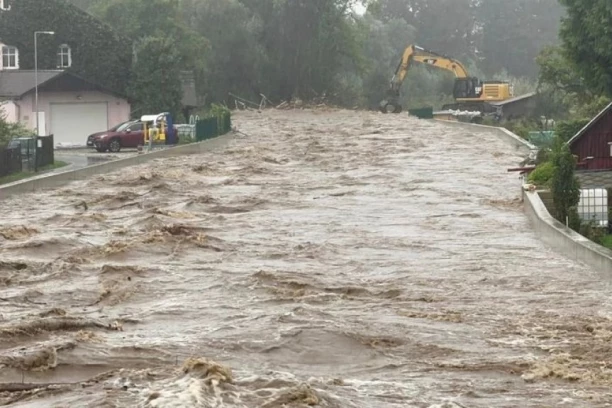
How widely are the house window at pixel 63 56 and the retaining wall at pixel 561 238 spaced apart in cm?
4785

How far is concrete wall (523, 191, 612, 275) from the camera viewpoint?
1995cm

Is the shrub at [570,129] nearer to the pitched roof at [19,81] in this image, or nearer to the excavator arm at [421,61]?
the pitched roof at [19,81]

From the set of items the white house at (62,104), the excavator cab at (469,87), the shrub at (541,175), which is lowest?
the shrub at (541,175)

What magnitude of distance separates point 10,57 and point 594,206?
52784mm

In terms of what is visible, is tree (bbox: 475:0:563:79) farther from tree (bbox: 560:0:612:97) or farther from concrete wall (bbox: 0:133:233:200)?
tree (bbox: 560:0:612:97)

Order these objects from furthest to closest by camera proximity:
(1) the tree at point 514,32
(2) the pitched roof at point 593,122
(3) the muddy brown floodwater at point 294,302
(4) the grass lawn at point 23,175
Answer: (1) the tree at point 514,32 → (4) the grass lawn at point 23,175 → (2) the pitched roof at point 593,122 → (3) the muddy brown floodwater at point 294,302

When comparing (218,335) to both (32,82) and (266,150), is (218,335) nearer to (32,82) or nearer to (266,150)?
(266,150)

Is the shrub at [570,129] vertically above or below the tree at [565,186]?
above

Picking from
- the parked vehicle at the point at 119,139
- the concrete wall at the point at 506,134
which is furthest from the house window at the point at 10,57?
A: the concrete wall at the point at 506,134

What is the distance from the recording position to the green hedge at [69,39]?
72312 mm

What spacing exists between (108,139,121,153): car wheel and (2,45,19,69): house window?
18.6 metres

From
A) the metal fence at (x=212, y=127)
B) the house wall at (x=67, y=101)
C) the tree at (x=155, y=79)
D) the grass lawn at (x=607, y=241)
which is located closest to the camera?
the grass lawn at (x=607, y=241)

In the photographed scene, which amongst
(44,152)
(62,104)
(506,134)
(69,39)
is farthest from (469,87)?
(44,152)

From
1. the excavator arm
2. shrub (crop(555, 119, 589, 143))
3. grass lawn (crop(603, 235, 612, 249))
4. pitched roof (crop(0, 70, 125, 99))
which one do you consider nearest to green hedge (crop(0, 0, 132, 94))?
pitched roof (crop(0, 70, 125, 99))
